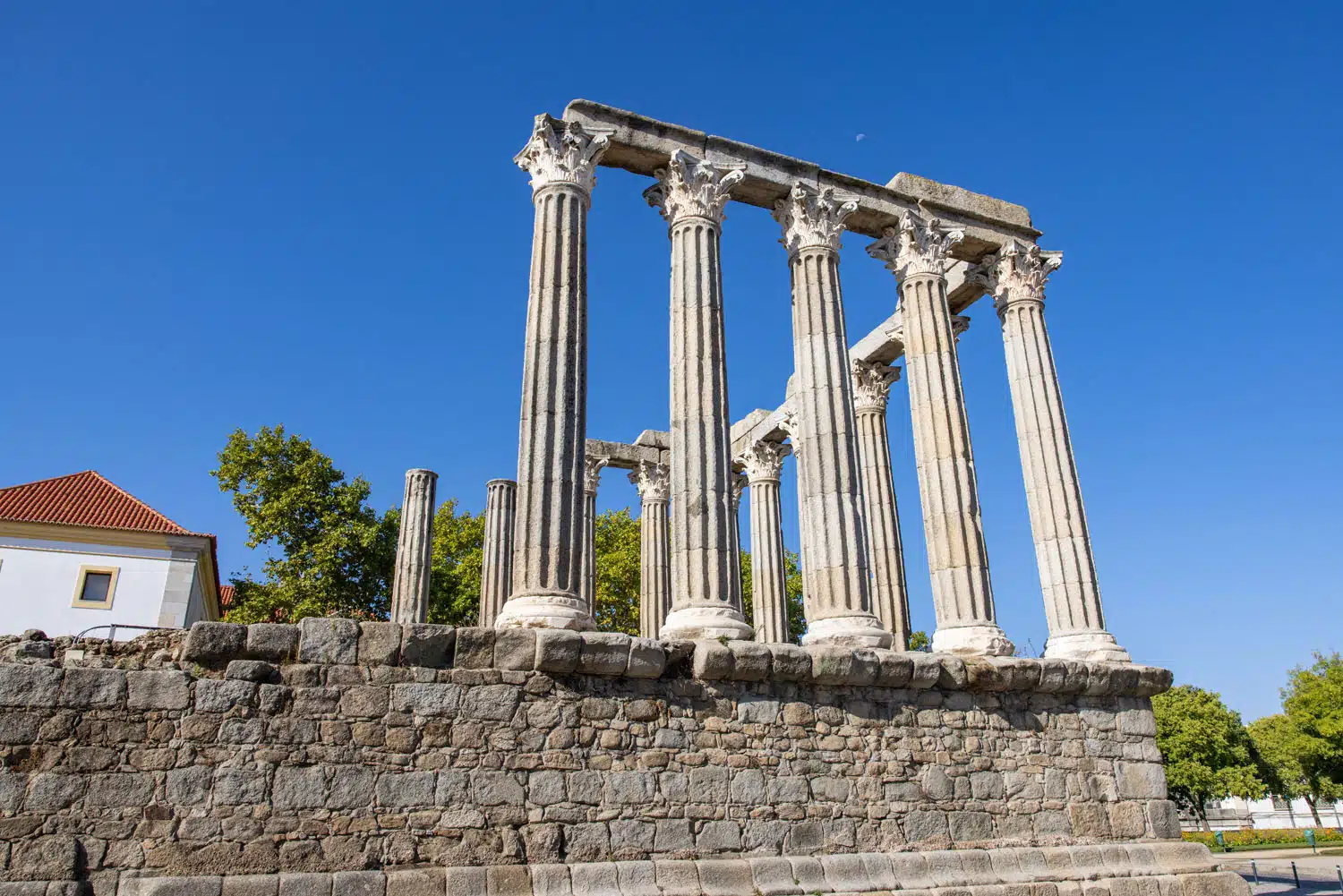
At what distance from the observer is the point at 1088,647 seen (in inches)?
530

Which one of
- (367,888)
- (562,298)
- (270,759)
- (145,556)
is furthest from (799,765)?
(145,556)

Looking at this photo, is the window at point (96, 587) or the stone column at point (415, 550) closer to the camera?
the stone column at point (415, 550)

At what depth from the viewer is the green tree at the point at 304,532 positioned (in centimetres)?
2827

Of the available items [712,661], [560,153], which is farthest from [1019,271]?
[712,661]

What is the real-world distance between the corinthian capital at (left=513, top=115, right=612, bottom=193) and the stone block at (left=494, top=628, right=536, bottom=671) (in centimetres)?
623

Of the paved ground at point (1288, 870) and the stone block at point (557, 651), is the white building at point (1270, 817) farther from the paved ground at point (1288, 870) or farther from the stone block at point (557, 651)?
the stone block at point (557, 651)

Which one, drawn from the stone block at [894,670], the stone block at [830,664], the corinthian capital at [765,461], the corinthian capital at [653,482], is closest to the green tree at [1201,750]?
the corinthian capital at [765,461]

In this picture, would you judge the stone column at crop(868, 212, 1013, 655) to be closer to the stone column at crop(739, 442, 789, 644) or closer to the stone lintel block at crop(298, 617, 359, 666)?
the stone column at crop(739, 442, 789, 644)

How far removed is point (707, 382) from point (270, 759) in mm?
6835

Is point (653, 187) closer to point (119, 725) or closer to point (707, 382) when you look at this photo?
point (707, 382)

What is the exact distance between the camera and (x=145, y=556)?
1012 inches

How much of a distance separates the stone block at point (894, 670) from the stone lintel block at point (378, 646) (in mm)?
5439

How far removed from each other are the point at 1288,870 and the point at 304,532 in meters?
28.6

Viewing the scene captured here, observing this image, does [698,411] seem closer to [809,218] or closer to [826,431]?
[826,431]
